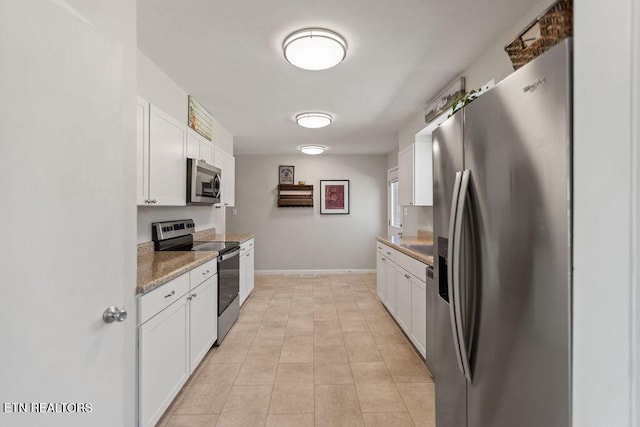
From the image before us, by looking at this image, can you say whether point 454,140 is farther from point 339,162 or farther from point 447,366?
point 339,162

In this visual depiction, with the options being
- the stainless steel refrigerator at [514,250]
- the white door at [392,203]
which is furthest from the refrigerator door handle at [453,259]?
the white door at [392,203]

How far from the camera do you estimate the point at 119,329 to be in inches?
45.8

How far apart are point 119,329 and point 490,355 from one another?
52.9 inches

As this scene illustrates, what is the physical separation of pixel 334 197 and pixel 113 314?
5.38m

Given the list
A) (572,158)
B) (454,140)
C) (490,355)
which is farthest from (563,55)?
(490,355)

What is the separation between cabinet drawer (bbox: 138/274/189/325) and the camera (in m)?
1.57

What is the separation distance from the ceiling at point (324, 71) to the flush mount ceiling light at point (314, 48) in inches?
1.9

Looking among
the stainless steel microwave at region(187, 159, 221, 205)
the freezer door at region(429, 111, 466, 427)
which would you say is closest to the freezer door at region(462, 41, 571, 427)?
the freezer door at region(429, 111, 466, 427)

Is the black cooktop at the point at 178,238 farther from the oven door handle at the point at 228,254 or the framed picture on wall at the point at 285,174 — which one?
the framed picture on wall at the point at 285,174

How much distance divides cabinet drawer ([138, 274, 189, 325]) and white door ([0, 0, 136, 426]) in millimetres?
425

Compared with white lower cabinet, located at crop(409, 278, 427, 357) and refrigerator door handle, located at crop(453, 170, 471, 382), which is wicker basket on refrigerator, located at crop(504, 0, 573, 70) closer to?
refrigerator door handle, located at crop(453, 170, 471, 382)

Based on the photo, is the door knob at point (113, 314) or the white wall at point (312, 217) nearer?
the door knob at point (113, 314)

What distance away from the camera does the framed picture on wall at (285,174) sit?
625 cm

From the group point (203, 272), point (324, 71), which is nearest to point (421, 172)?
point (324, 71)
